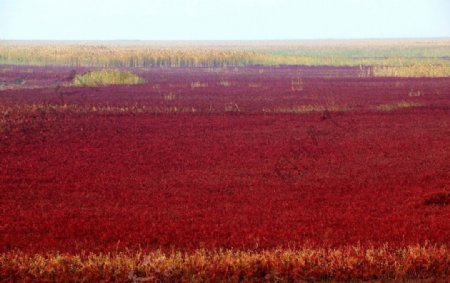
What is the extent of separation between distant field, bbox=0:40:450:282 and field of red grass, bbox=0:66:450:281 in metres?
0.04

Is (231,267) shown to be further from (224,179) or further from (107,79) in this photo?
(107,79)

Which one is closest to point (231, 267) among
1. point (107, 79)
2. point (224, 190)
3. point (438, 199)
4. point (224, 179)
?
point (224, 190)

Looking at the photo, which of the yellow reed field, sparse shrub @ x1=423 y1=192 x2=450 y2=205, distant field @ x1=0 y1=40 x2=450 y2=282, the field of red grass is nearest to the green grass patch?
distant field @ x1=0 y1=40 x2=450 y2=282

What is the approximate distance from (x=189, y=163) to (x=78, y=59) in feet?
200

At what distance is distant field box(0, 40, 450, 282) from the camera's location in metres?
9.13

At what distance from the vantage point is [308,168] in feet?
55.2

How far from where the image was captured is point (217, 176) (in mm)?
15852

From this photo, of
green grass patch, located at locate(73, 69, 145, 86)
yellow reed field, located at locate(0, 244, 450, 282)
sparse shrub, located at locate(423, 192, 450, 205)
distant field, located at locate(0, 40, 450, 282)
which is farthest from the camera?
green grass patch, located at locate(73, 69, 145, 86)

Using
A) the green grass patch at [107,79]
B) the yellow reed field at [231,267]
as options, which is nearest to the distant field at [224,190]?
the yellow reed field at [231,267]

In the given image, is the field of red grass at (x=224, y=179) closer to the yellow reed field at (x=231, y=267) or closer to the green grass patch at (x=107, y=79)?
the yellow reed field at (x=231, y=267)

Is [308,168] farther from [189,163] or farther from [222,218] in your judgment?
[222,218]

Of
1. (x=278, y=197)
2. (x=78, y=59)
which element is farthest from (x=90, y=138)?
(x=78, y=59)

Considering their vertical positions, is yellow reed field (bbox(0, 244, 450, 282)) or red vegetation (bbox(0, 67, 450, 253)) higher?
yellow reed field (bbox(0, 244, 450, 282))

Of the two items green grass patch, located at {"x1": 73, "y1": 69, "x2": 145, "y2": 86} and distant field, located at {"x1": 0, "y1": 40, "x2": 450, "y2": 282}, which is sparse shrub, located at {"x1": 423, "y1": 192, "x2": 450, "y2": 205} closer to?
distant field, located at {"x1": 0, "y1": 40, "x2": 450, "y2": 282}
